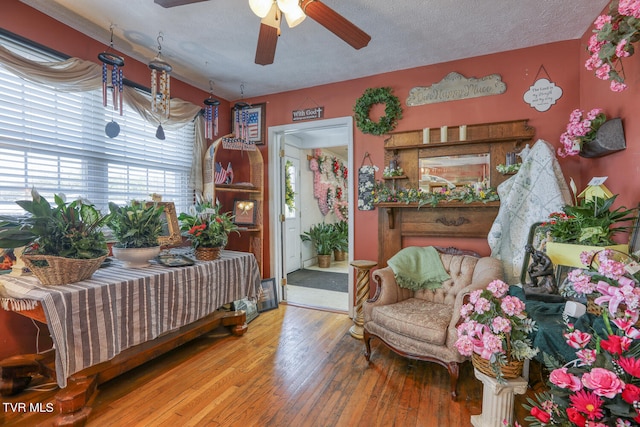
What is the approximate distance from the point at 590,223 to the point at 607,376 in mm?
1114

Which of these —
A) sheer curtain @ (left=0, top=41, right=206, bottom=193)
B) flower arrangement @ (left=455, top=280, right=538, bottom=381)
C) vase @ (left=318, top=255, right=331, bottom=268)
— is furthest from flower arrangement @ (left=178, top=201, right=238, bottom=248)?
vase @ (left=318, top=255, right=331, bottom=268)

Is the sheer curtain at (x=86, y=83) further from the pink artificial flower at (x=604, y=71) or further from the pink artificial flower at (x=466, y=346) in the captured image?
the pink artificial flower at (x=604, y=71)

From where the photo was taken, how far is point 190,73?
315 centimetres

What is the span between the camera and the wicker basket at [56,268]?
165cm

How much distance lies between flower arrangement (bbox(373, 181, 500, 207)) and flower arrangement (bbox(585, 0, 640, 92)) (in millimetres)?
1152

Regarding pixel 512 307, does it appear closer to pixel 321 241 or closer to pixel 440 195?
pixel 440 195

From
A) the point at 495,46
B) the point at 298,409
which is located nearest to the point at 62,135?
the point at 298,409

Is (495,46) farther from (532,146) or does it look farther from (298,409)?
(298,409)

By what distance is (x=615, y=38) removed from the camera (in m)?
1.50

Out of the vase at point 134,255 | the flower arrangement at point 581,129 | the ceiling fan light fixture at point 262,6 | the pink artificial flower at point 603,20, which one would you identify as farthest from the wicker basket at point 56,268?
the flower arrangement at point 581,129

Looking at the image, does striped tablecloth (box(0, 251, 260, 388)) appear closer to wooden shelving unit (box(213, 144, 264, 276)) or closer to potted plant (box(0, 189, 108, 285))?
potted plant (box(0, 189, 108, 285))

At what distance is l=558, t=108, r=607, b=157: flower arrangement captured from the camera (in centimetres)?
198

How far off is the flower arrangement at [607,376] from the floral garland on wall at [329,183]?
5.00 metres

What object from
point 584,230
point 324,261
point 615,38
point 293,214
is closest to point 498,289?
point 584,230
